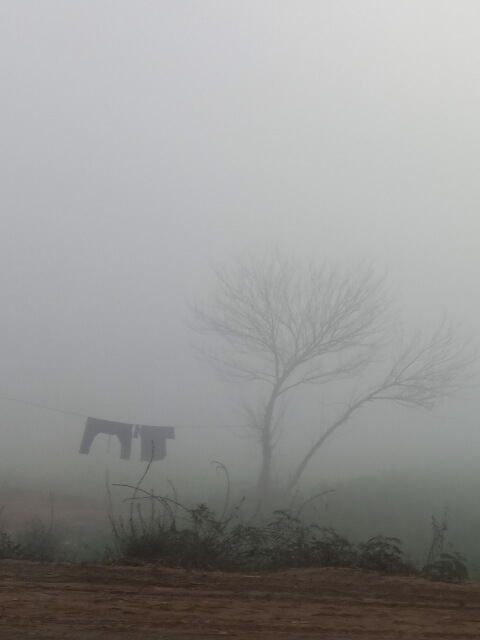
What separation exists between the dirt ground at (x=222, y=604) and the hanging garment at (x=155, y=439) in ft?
23.8

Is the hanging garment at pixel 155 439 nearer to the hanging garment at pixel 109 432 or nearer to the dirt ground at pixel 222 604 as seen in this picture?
the hanging garment at pixel 109 432

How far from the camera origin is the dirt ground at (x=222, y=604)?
746cm

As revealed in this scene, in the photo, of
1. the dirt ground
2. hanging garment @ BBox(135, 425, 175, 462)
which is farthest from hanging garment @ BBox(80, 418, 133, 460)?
the dirt ground

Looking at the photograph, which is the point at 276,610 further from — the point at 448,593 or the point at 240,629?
the point at 448,593

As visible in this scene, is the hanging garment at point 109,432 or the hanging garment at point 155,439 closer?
the hanging garment at point 155,439

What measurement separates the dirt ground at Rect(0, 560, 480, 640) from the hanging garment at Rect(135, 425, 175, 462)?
23.8 feet

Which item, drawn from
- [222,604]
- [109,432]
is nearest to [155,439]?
[109,432]

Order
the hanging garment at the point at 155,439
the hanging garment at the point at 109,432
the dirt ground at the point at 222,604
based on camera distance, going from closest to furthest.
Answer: the dirt ground at the point at 222,604
the hanging garment at the point at 155,439
the hanging garment at the point at 109,432

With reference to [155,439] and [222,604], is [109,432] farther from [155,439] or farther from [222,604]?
[222,604]

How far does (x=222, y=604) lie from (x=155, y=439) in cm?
1047

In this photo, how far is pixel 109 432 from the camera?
62.0 feet

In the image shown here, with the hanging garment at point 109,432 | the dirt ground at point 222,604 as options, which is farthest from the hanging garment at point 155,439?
the dirt ground at point 222,604

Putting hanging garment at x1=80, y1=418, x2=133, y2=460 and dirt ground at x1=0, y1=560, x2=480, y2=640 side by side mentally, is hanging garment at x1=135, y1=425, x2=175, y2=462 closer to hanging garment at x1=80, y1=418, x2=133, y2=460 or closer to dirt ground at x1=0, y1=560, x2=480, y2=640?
hanging garment at x1=80, y1=418, x2=133, y2=460

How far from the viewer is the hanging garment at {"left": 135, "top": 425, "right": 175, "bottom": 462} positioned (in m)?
18.4
